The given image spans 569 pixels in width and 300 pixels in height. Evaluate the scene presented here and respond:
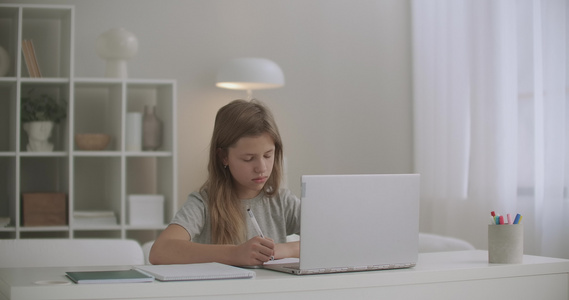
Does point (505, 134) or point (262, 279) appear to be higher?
point (505, 134)

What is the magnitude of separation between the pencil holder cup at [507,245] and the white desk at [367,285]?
0.11ft

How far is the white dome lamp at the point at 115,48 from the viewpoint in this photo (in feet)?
12.4

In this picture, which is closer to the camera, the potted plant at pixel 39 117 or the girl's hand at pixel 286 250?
the girl's hand at pixel 286 250

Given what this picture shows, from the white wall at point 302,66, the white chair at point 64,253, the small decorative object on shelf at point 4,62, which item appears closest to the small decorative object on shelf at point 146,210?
the white wall at point 302,66

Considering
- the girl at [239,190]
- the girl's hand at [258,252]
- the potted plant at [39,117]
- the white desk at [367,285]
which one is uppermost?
the potted plant at [39,117]

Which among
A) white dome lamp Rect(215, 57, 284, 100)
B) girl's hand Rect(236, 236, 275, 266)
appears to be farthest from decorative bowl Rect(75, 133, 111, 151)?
girl's hand Rect(236, 236, 275, 266)

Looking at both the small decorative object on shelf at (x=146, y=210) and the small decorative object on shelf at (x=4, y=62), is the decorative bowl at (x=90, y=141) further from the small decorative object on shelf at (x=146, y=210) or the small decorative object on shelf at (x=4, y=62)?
the small decorative object on shelf at (x=4, y=62)

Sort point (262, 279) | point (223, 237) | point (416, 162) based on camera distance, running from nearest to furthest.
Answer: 1. point (262, 279)
2. point (223, 237)
3. point (416, 162)

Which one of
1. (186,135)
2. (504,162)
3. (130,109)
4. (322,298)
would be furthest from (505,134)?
(322,298)

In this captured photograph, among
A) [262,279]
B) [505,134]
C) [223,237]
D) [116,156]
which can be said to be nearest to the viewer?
[262,279]

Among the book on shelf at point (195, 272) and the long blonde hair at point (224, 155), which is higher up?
the long blonde hair at point (224, 155)

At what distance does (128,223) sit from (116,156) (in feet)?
1.17

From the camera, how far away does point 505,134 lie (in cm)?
354

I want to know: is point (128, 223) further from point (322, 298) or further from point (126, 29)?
point (322, 298)
